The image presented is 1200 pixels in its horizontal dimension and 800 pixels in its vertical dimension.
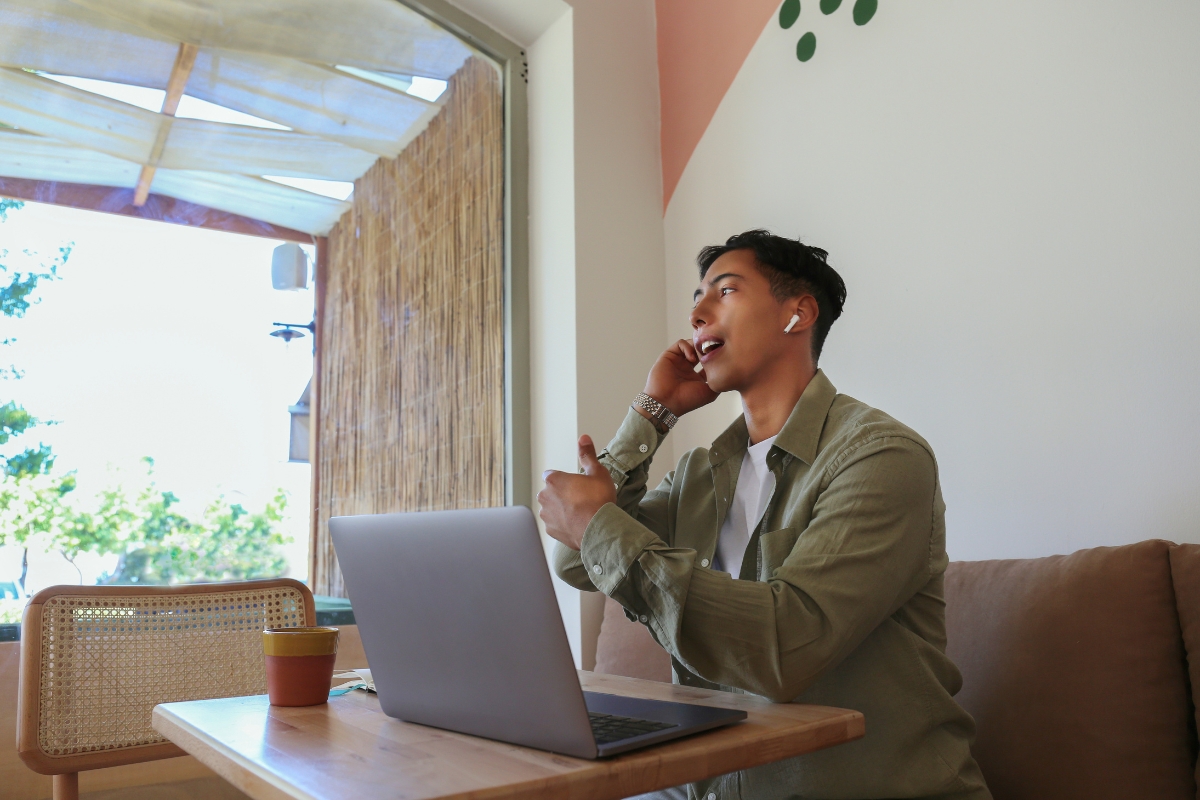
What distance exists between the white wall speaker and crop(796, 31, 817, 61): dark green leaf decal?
1305mm

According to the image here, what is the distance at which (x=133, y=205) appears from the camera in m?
1.97

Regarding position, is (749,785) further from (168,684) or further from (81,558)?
(81,558)

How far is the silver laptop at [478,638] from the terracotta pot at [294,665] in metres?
0.09

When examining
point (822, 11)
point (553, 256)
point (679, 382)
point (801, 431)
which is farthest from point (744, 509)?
point (822, 11)

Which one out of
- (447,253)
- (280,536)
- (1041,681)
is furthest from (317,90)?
(1041,681)

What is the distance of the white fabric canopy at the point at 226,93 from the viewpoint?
1.85 metres

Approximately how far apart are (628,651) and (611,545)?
0.96 meters

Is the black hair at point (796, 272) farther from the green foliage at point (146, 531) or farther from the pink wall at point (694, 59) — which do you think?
the green foliage at point (146, 531)

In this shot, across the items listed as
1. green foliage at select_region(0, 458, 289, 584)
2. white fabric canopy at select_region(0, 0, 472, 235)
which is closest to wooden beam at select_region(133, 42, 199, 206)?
white fabric canopy at select_region(0, 0, 472, 235)

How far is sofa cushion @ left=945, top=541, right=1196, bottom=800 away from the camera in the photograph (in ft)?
3.79

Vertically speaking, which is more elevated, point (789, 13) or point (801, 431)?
point (789, 13)

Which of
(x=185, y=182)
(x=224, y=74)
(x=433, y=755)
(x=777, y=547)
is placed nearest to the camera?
(x=433, y=755)

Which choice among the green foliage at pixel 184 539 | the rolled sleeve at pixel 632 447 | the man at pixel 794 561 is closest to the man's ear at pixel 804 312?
the man at pixel 794 561

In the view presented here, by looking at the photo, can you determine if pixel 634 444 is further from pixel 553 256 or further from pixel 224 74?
pixel 224 74
